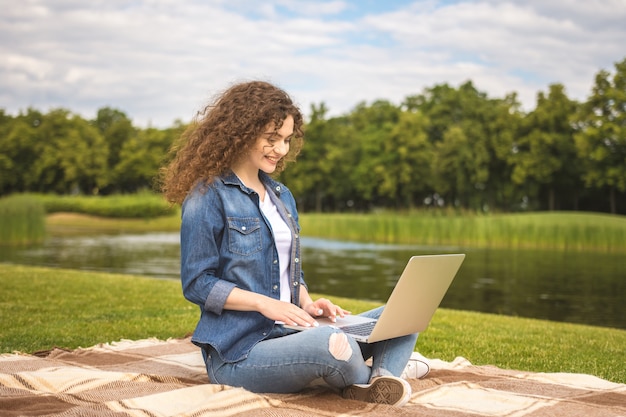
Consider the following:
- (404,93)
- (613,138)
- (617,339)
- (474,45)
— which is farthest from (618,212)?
(617,339)

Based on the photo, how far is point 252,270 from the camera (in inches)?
127

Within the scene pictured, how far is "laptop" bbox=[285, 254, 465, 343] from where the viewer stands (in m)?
2.94

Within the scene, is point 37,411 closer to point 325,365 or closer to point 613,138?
point 325,365

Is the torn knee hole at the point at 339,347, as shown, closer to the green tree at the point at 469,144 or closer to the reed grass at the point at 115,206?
the reed grass at the point at 115,206

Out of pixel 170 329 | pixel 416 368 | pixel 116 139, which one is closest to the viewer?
pixel 416 368

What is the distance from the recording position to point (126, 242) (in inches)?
979

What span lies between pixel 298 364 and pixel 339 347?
196mm

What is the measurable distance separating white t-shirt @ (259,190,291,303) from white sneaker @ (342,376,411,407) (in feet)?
1.75

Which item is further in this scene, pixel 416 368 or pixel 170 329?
pixel 170 329

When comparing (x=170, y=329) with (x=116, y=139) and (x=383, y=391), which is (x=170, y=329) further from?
(x=116, y=139)

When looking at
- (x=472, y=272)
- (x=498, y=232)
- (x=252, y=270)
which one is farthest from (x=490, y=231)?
(x=252, y=270)

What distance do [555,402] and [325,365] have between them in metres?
1.12

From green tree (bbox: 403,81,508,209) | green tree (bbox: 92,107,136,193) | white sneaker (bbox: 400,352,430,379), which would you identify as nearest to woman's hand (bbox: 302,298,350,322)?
white sneaker (bbox: 400,352,430,379)

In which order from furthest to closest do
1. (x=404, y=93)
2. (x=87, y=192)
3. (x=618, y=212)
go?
(x=87, y=192) → (x=404, y=93) → (x=618, y=212)
